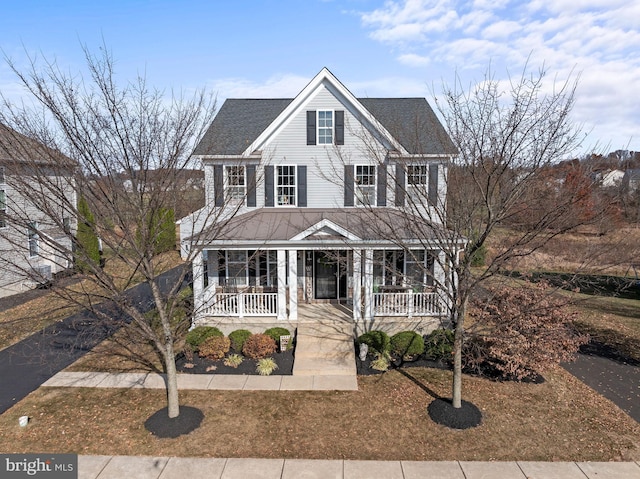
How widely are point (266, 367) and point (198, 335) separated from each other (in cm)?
295

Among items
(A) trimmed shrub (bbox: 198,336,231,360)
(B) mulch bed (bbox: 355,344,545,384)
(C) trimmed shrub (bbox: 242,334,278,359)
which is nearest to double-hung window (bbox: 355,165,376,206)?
(B) mulch bed (bbox: 355,344,545,384)

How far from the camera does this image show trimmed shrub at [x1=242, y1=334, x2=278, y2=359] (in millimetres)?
12688

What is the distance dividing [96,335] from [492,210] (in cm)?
1390

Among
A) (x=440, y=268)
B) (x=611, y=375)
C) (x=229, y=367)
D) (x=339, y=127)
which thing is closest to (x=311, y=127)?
(x=339, y=127)

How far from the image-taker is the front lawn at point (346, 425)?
26.7ft

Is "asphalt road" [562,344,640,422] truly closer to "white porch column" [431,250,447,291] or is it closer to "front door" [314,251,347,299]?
"white porch column" [431,250,447,291]

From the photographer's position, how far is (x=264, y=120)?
62.5 ft

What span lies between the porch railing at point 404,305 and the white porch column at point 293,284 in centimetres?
283

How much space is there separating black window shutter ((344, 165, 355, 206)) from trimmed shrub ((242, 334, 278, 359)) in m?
6.61

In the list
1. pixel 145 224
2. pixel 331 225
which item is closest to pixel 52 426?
pixel 145 224

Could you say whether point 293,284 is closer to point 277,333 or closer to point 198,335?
point 277,333

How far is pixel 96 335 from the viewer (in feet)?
48.8

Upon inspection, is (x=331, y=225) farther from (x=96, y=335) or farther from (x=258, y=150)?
(x=96, y=335)

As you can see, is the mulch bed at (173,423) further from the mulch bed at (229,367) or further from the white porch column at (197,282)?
the white porch column at (197,282)
